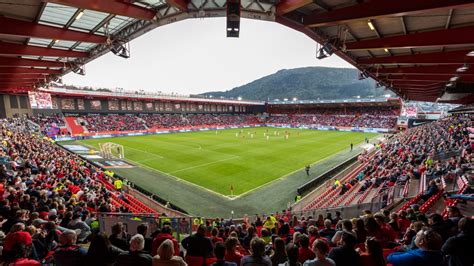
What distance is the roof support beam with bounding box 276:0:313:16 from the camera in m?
6.47

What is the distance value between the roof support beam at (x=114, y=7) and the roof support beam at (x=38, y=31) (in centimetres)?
333

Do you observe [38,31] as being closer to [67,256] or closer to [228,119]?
[67,256]

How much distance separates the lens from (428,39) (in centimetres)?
769

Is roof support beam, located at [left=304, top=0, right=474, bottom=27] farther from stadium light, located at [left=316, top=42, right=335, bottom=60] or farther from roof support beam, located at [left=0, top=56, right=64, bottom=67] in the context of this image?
roof support beam, located at [left=0, top=56, right=64, bottom=67]

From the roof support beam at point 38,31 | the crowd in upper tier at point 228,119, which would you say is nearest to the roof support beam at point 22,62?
the roof support beam at point 38,31

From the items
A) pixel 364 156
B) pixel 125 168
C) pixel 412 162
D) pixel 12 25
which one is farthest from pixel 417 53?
pixel 125 168

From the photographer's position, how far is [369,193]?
12859 millimetres

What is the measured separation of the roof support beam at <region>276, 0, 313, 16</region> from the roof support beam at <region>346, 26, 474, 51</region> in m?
3.70

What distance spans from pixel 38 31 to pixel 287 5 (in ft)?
27.3

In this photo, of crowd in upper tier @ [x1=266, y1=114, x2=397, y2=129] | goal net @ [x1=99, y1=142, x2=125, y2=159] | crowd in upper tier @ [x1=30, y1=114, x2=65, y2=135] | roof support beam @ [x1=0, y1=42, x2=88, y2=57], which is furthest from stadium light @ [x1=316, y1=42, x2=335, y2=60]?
crowd in upper tier @ [x1=266, y1=114, x2=397, y2=129]

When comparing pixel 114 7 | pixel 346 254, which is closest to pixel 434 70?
pixel 346 254

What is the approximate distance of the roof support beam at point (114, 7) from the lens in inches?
229

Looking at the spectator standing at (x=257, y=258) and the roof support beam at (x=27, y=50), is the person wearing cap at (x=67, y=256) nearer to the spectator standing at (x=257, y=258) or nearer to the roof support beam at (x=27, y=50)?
the spectator standing at (x=257, y=258)

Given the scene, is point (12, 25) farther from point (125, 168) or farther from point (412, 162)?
point (412, 162)
